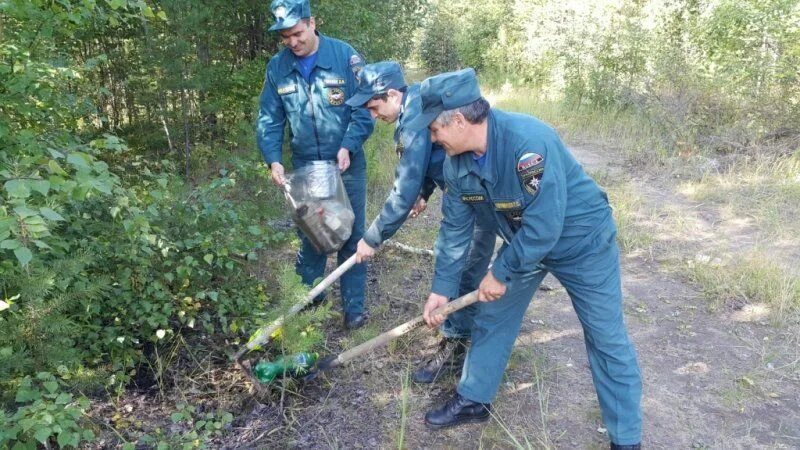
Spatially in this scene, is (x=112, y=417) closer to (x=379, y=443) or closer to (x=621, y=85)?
(x=379, y=443)

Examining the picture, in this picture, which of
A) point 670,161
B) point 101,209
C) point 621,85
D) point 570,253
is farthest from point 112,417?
point 621,85

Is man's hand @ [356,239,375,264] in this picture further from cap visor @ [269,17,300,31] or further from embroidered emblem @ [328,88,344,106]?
cap visor @ [269,17,300,31]

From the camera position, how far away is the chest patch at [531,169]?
233 cm

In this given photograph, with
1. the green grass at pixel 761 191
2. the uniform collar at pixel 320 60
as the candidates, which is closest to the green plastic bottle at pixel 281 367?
the uniform collar at pixel 320 60

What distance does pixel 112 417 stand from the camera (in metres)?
3.02

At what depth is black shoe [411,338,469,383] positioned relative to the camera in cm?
343

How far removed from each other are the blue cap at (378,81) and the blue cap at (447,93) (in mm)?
637

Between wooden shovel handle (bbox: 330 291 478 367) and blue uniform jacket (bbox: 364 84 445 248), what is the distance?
18.9 inches

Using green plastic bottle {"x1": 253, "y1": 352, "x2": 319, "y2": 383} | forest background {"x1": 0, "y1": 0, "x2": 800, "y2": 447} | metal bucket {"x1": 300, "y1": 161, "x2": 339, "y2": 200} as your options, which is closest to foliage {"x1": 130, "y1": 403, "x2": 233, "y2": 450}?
forest background {"x1": 0, "y1": 0, "x2": 800, "y2": 447}

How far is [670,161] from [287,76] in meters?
5.35

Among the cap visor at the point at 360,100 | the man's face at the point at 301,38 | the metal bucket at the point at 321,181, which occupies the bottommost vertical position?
the metal bucket at the point at 321,181

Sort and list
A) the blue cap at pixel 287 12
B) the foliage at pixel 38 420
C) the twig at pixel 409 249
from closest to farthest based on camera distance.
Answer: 1. the foliage at pixel 38 420
2. the blue cap at pixel 287 12
3. the twig at pixel 409 249

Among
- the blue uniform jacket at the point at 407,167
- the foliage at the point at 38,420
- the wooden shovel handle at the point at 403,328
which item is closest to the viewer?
the foliage at the point at 38,420

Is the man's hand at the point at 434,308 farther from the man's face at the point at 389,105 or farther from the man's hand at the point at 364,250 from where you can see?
the man's face at the point at 389,105
